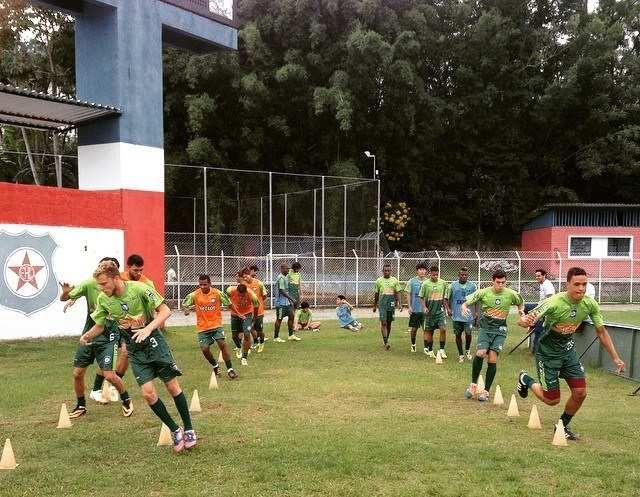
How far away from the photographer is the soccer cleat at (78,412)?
7.59 m

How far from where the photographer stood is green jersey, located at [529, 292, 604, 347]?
6.70 meters

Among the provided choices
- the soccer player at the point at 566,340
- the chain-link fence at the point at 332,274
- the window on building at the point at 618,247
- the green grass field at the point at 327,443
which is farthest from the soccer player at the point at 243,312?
the window on building at the point at 618,247

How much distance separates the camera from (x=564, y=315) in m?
6.70

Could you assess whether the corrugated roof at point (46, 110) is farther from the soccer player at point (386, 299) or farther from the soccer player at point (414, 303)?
the soccer player at point (414, 303)

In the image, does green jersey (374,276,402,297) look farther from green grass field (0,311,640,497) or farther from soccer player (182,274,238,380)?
soccer player (182,274,238,380)

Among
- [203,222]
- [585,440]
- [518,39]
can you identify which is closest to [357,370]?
[585,440]

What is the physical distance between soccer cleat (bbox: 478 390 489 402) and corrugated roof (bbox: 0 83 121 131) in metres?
11.1

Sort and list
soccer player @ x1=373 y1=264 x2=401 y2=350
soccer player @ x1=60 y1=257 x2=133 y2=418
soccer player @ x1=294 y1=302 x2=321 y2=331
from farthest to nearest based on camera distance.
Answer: soccer player @ x1=294 y1=302 x2=321 y2=331
soccer player @ x1=373 y1=264 x2=401 y2=350
soccer player @ x1=60 y1=257 x2=133 y2=418

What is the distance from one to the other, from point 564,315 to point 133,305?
477 cm

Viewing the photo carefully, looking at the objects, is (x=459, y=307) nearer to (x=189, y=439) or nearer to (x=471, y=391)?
(x=471, y=391)

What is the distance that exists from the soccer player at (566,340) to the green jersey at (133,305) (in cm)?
427

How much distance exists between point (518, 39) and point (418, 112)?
418 inches

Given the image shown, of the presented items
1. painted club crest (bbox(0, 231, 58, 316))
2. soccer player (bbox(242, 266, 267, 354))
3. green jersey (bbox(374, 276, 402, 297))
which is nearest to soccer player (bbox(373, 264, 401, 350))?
green jersey (bbox(374, 276, 402, 297))

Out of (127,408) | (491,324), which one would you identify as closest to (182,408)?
(127,408)
